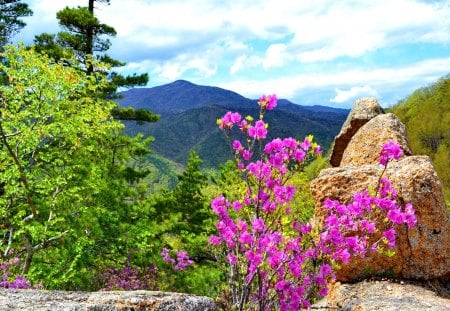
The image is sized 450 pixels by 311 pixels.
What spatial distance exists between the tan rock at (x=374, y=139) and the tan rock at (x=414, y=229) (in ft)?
11.6

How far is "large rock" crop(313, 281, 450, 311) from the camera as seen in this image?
10.1 m

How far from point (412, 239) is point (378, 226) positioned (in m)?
1.25

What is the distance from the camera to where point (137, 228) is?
46.6 feet

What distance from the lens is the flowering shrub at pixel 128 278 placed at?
54.8ft

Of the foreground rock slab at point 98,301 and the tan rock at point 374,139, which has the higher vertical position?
the tan rock at point 374,139

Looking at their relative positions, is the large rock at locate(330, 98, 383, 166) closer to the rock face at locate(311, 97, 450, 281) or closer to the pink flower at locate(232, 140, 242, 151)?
the rock face at locate(311, 97, 450, 281)

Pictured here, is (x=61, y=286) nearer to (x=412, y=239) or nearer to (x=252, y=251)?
(x=252, y=251)

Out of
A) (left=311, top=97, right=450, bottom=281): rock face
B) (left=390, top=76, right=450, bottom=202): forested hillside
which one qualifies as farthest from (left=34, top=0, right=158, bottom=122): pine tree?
(left=390, top=76, right=450, bottom=202): forested hillside

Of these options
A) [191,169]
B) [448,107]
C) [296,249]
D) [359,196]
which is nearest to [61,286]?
[296,249]

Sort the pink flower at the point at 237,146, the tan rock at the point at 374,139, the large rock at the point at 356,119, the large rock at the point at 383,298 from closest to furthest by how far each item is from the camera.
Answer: the pink flower at the point at 237,146
the large rock at the point at 383,298
the tan rock at the point at 374,139
the large rock at the point at 356,119

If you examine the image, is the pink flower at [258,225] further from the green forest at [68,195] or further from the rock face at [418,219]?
the rock face at [418,219]

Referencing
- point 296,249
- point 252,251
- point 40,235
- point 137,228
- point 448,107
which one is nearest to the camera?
point 252,251

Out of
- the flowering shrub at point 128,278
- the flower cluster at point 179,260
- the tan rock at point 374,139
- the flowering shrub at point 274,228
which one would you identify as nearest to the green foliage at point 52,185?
the flowering shrub at point 128,278

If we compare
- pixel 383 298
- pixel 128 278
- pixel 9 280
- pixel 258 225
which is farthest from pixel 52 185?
pixel 383 298
